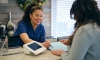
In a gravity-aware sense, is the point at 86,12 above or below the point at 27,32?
above

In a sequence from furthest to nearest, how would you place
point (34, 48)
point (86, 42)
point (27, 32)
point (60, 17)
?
point (60, 17)
point (27, 32)
point (34, 48)
point (86, 42)

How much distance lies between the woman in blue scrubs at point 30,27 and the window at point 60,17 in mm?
1499

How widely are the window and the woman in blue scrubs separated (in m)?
1.50

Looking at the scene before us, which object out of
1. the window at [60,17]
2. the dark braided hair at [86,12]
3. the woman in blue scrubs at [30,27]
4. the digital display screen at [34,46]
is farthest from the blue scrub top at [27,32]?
the window at [60,17]

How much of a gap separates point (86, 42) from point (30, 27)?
40.0 inches

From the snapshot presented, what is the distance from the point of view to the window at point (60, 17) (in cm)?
337

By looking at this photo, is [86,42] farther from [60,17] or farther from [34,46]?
[60,17]

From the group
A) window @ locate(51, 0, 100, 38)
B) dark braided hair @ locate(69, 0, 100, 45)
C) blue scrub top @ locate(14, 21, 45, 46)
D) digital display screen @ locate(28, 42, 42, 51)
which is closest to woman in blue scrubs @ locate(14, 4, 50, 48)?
blue scrub top @ locate(14, 21, 45, 46)

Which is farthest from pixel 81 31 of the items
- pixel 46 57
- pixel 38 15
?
pixel 38 15

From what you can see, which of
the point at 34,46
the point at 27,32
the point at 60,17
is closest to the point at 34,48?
the point at 34,46

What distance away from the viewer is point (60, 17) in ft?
11.2

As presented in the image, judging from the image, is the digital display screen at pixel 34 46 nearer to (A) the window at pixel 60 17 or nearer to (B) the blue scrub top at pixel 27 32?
(B) the blue scrub top at pixel 27 32

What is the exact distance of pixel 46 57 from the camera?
1.31 meters

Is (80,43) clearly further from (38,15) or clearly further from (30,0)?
(30,0)
